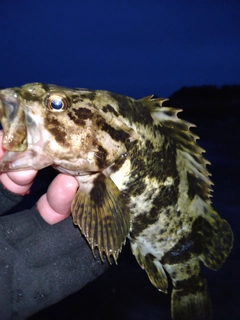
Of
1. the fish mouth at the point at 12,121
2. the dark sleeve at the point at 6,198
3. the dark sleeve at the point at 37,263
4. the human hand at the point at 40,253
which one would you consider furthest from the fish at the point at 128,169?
the dark sleeve at the point at 6,198

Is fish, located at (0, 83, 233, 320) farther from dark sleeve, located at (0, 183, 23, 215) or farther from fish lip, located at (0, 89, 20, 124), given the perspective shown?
dark sleeve, located at (0, 183, 23, 215)

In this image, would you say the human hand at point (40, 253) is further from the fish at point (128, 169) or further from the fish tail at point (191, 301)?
the fish tail at point (191, 301)

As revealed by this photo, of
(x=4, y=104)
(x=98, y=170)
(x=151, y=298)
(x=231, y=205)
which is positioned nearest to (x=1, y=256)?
(x=98, y=170)

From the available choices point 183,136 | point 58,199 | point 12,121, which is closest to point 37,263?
point 58,199

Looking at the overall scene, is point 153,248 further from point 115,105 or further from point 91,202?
point 115,105

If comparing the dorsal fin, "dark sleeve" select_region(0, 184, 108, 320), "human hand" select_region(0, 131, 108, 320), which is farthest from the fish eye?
"dark sleeve" select_region(0, 184, 108, 320)

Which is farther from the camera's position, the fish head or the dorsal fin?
the dorsal fin

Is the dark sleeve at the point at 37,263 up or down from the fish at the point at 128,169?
down
